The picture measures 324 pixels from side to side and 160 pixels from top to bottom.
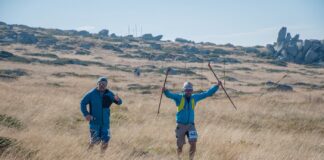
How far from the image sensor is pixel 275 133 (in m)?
11.4

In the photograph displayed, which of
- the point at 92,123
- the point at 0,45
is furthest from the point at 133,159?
the point at 0,45

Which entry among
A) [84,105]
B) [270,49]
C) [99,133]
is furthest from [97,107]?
[270,49]

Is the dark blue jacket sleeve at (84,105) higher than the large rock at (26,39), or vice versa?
the large rock at (26,39)

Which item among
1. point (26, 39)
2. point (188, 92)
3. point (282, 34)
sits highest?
point (282, 34)

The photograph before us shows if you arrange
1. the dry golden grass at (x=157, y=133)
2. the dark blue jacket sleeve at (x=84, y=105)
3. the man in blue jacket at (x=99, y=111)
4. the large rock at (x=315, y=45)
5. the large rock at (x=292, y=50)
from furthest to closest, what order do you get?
the large rock at (x=292, y=50)
the large rock at (x=315, y=45)
the man in blue jacket at (x=99, y=111)
the dark blue jacket sleeve at (x=84, y=105)
the dry golden grass at (x=157, y=133)

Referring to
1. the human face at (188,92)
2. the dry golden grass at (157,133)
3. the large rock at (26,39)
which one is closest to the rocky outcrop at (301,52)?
the large rock at (26,39)

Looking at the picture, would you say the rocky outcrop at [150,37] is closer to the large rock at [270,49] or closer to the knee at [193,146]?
the large rock at [270,49]

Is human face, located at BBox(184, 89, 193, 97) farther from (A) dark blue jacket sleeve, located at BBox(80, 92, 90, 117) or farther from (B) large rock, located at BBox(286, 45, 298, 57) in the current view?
(B) large rock, located at BBox(286, 45, 298, 57)

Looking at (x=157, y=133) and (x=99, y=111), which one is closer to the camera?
(x=99, y=111)

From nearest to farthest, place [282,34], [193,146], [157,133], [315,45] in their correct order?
[193,146] → [157,133] → [315,45] → [282,34]

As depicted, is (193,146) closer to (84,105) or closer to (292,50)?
(84,105)

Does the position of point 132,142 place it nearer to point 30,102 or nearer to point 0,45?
point 30,102

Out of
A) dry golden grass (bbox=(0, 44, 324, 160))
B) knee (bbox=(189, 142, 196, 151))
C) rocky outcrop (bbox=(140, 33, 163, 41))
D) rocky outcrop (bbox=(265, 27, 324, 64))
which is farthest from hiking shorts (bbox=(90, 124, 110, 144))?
rocky outcrop (bbox=(140, 33, 163, 41))

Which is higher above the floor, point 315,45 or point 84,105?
point 315,45
